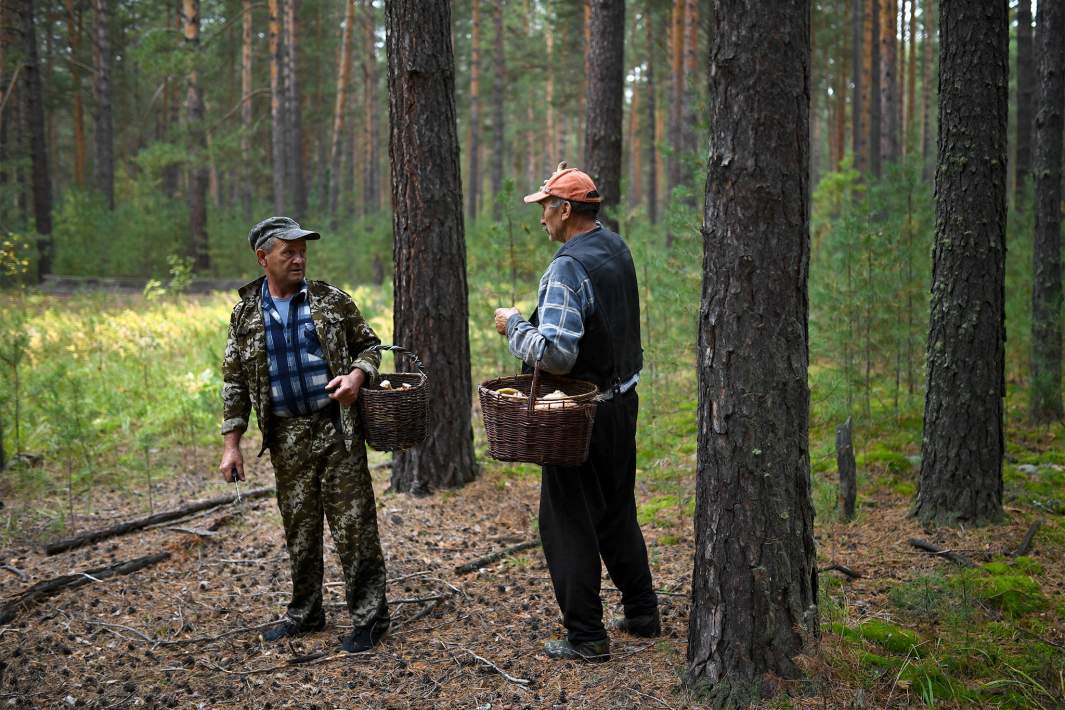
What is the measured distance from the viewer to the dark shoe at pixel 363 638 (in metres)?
4.27

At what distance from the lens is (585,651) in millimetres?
3941

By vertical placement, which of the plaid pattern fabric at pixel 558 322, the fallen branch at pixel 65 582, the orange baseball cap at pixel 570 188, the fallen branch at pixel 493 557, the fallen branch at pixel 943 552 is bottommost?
the fallen branch at pixel 493 557

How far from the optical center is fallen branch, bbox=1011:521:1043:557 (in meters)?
5.05

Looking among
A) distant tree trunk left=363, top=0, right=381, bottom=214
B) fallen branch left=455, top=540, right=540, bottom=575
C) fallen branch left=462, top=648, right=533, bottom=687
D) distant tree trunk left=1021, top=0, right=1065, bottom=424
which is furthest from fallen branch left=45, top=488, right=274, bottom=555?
distant tree trunk left=363, top=0, right=381, bottom=214

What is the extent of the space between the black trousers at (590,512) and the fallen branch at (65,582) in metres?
2.93

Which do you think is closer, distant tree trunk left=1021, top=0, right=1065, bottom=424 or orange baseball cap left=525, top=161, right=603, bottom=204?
orange baseball cap left=525, top=161, right=603, bottom=204

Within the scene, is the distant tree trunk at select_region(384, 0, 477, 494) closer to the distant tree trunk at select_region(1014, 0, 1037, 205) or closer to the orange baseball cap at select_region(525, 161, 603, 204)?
the orange baseball cap at select_region(525, 161, 603, 204)

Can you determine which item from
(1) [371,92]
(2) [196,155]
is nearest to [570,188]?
(2) [196,155]

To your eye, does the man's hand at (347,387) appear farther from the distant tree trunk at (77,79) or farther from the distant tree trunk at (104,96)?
the distant tree trunk at (77,79)

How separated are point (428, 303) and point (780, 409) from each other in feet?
12.0

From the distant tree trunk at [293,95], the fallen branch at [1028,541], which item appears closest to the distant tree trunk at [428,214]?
the fallen branch at [1028,541]

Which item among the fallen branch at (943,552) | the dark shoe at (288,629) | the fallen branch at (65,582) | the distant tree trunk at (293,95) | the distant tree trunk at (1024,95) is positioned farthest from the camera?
the distant tree trunk at (293,95)

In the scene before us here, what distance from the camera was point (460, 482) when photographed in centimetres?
680

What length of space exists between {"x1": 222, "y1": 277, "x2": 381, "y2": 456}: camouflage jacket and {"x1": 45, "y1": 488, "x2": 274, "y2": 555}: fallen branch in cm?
232
